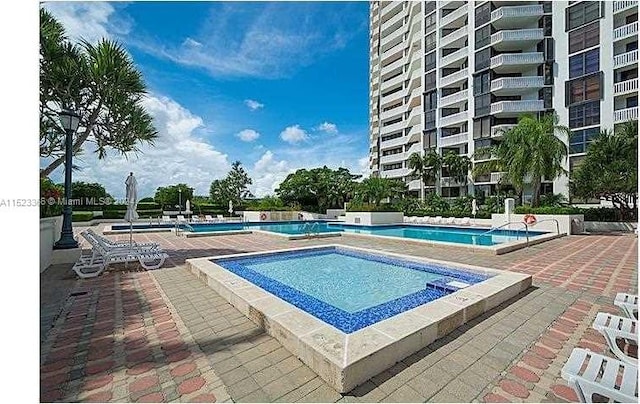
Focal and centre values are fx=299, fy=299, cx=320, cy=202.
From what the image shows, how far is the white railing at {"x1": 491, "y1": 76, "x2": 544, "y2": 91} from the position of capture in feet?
101

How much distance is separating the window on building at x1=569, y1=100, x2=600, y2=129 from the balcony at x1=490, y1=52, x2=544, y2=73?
614 cm

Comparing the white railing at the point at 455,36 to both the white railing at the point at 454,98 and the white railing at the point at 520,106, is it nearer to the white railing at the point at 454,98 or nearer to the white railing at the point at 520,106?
the white railing at the point at 454,98

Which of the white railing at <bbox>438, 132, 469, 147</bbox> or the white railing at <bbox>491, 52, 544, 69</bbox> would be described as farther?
the white railing at <bbox>438, 132, 469, 147</bbox>

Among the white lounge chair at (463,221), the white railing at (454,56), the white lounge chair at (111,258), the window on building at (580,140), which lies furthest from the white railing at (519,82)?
the white lounge chair at (111,258)

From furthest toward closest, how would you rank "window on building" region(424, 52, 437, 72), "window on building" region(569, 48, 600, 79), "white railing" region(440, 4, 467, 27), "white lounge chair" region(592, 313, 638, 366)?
"window on building" region(424, 52, 437, 72) < "white railing" region(440, 4, 467, 27) < "window on building" region(569, 48, 600, 79) < "white lounge chair" region(592, 313, 638, 366)

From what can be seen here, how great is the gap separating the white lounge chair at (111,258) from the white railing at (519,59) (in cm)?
3695

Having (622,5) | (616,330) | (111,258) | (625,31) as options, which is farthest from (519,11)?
(111,258)

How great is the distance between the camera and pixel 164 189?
43.0 metres

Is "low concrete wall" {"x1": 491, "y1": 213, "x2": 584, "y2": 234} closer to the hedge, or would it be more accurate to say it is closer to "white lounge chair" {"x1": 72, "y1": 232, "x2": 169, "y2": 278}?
"white lounge chair" {"x1": 72, "y1": 232, "x2": 169, "y2": 278}

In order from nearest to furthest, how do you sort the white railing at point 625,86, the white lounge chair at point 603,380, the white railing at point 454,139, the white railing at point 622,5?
the white lounge chair at point 603,380 → the white railing at point 625,86 → the white railing at point 622,5 → the white railing at point 454,139

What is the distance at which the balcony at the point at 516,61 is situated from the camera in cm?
3080

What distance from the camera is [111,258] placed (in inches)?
291

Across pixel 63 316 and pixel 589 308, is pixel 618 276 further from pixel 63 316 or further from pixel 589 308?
pixel 63 316

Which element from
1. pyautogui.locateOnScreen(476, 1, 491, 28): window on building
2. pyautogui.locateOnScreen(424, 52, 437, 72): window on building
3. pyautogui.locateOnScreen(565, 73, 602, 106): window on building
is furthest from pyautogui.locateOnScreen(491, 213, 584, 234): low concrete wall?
pyautogui.locateOnScreen(424, 52, 437, 72): window on building
